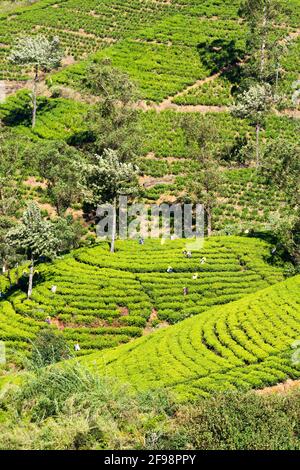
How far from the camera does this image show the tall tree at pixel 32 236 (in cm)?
5406

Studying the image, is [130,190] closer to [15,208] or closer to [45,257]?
[45,257]

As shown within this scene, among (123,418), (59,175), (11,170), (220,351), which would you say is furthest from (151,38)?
(123,418)

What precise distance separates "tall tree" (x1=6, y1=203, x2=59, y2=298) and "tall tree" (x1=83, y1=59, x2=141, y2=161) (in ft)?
42.6

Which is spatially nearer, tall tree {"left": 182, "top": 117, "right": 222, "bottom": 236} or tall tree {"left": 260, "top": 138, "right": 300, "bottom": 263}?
tall tree {"left": 260, "top": 138, "right": 300, "bottom": 263}

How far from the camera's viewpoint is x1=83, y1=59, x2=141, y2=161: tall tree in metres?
65.8

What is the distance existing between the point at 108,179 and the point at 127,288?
33.8 ft

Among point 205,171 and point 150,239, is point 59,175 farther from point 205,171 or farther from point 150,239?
point 205,171

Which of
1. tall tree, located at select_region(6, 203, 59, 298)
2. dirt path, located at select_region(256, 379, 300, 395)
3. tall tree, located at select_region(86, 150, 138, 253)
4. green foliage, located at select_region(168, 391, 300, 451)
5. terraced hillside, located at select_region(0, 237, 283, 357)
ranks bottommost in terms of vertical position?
dirt path, located at select_region(256, 379, 300, 395)

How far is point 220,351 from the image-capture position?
44.3 meters

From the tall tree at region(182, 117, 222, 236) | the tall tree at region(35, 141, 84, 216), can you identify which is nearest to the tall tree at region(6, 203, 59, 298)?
the tall tree at region(35, 141, 84, 216)

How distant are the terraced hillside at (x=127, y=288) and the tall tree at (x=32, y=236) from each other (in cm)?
255

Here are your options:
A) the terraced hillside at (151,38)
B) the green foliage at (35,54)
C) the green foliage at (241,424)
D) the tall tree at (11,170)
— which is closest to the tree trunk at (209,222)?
the tall tree at (11,170)

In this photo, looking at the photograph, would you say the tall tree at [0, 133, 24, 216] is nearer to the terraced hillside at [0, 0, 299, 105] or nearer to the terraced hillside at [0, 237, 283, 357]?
the terraced hillside at [0, 237, 283, 357]
